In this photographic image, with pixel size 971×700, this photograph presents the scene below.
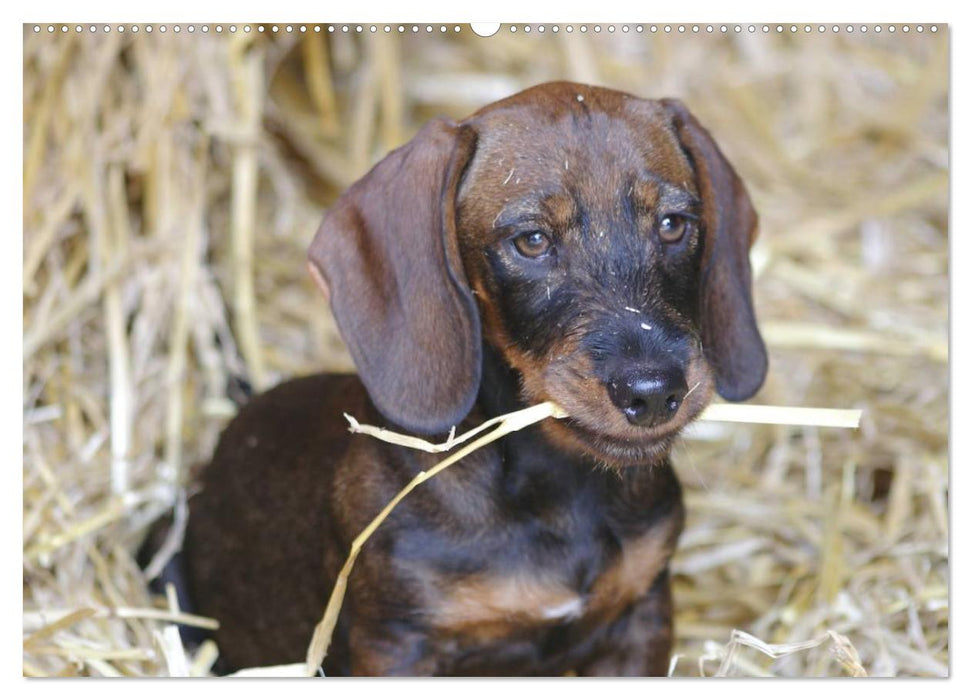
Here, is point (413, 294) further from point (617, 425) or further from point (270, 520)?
point (270, 520)

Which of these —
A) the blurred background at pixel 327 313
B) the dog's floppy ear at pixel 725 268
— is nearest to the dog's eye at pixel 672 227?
the dog's floppy ear at pixel 725 268

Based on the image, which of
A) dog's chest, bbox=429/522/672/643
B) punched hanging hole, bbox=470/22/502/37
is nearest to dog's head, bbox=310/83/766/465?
punched hanging hole, bbox=470/22/502/37

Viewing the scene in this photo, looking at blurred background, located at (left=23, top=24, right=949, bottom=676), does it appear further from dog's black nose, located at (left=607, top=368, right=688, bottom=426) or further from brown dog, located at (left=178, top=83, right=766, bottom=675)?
dog's black nose, located at (left=607, top=368, right=688, bottom=426)

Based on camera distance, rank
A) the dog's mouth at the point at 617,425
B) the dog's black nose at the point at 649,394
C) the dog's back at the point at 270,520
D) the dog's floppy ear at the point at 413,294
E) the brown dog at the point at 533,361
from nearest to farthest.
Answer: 1. the dog's black nose at the point at 649,394
2. the dog's mouth at the point at 617,425
3. the brown dog at the point at 533,361
4. the dog's floppy ear at the point at 413,294
5. the dog's back at the point at 270,520

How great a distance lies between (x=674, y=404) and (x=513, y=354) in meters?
0.51

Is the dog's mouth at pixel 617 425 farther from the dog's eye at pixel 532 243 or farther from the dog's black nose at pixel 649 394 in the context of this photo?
the dog's eye at pixel 532 243

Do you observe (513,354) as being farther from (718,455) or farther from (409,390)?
(718,455)

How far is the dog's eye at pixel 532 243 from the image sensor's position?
3.72 m

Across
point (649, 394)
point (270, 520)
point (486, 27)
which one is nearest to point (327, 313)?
point (270, 520)

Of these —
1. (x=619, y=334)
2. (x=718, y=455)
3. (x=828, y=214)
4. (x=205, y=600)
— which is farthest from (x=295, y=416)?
(x=828, y=214)

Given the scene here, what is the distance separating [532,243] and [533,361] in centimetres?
29

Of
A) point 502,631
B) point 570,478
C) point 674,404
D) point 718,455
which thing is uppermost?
point 674,404

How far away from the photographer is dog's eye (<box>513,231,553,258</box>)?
12.2ft

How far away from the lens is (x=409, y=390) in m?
3.84
